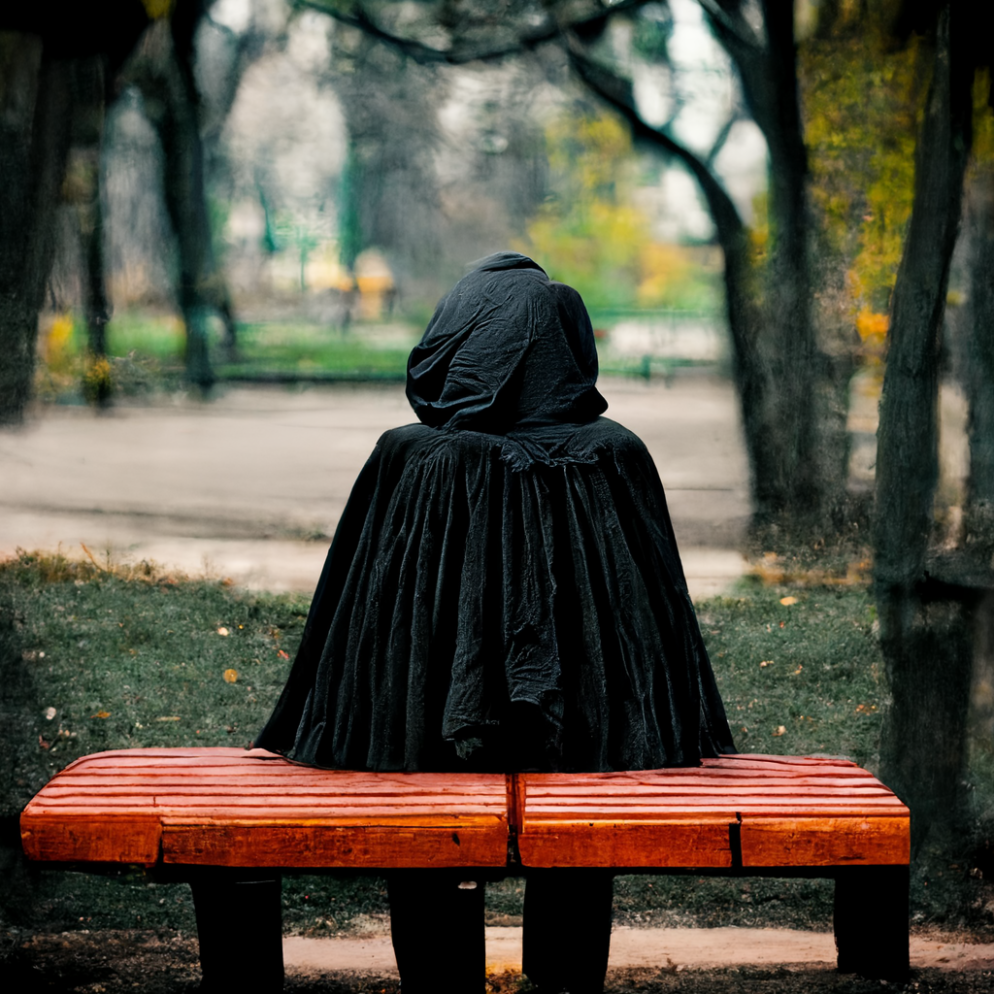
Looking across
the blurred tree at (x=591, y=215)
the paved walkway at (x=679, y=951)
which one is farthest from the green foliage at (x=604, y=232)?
the paved walkway at (x=679, y=951)

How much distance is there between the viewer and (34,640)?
177 inches

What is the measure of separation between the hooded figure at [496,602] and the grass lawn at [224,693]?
3.51 feet

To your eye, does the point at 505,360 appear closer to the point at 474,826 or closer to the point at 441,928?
the point at 474,826

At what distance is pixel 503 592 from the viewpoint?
8.98 ft

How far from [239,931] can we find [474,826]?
0.58 meters

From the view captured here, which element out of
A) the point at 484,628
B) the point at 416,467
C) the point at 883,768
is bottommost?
the point at 883,768

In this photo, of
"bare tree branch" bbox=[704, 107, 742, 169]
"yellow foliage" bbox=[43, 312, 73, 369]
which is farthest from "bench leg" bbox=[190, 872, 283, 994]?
"bare tree branch" bbox=[704, 107, 742, 169]

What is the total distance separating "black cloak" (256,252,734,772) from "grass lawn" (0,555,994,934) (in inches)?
44.2

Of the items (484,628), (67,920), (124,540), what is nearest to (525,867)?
(484,628)

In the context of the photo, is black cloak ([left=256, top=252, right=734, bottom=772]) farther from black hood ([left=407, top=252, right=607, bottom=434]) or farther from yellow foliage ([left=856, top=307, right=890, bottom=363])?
yellow foliage ([left=856, top=307, right=890, bottom=363])

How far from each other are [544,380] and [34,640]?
2441mm

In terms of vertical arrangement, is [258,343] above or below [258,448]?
above

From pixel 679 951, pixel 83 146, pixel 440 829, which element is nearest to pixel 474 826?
pixel 440 829

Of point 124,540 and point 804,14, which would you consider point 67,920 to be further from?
point 804,14
